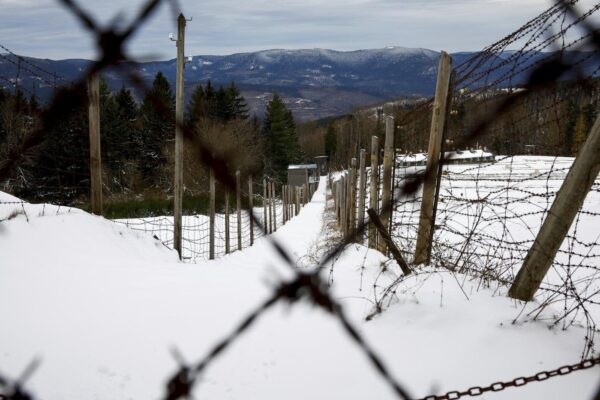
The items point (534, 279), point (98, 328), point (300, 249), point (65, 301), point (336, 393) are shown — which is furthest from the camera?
point (300, 249)

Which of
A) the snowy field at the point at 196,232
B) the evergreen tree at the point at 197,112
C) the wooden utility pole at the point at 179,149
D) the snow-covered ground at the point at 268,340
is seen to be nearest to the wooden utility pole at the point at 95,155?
the wooden utility pole at the point at 179,149

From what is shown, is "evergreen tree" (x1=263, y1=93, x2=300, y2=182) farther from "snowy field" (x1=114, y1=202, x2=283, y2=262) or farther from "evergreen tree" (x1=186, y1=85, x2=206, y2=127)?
"evergreen tree" (x1=186, y1=85, x2=206, y2=127)

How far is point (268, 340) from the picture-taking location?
299 centimetres

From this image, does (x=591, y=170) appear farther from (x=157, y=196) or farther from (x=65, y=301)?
(x=157, y=196)

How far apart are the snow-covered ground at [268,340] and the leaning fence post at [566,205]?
37 centimetres

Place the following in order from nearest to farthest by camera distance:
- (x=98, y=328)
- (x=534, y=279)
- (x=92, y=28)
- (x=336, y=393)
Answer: (x=92, y=28) → (x=336, y=393) → (x=534, y=279) → (x=98, y=328)

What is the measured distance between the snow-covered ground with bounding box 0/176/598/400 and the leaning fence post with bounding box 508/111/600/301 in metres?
0.37

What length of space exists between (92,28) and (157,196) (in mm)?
30560

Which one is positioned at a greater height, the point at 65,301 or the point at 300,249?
the point at 65,301

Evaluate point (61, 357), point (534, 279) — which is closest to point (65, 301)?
point (61, 357)

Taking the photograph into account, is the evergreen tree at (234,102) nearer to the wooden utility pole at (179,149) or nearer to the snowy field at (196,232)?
the wooden utility pole at (179,149)

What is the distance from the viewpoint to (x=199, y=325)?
342 centimetres

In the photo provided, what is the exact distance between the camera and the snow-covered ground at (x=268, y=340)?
7.84ft

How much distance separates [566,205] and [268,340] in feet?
6.54
